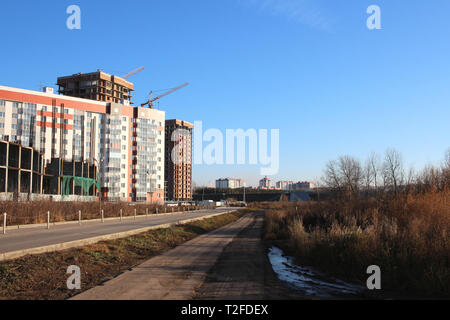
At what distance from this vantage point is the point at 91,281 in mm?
11180

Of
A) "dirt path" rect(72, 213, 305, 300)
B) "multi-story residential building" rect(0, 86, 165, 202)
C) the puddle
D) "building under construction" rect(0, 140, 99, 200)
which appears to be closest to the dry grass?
the puddle

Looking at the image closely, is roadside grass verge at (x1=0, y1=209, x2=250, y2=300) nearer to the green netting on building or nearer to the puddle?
the puddle

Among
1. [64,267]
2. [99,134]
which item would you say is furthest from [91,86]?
[64,267]

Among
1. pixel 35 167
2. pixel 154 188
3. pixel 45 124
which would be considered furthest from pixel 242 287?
pixel 154 188

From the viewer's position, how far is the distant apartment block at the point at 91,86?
452ft

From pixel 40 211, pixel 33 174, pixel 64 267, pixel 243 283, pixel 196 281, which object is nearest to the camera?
pixel 243 283

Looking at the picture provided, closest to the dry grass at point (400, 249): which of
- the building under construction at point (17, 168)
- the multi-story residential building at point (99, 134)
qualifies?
the building under construction at point (17, 168)

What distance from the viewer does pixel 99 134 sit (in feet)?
351

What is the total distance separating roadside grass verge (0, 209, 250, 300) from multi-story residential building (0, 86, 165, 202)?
262 ft

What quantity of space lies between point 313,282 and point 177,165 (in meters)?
172

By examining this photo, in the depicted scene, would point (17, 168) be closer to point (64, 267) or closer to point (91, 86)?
point (64, 267)

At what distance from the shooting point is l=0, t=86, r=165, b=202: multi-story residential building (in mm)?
92875
